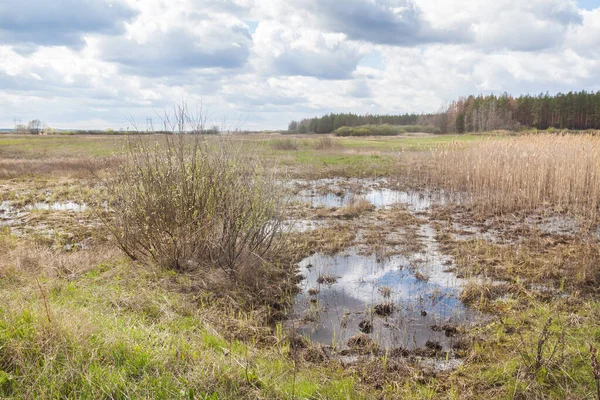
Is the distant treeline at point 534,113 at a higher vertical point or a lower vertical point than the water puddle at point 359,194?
higher

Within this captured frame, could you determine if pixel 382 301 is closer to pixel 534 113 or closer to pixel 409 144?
pixel 409 144

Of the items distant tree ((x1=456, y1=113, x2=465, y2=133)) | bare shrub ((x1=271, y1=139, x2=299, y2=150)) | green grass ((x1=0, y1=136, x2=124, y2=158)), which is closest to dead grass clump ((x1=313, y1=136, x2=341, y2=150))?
bare shrub ((x1=271, y1=139, x2=299, y2=150))

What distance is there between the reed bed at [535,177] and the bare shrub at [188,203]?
26.0 feet

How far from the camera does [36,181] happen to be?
18.2m

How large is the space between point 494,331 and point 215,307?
3523 mm

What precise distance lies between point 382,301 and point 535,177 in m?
9.81

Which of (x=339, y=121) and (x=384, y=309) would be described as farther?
(x=339, y=121)

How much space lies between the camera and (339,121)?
84.4 m

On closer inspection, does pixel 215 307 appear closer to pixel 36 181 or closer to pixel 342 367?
pixel 342 367

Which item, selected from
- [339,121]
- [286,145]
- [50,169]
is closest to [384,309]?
[50,169]

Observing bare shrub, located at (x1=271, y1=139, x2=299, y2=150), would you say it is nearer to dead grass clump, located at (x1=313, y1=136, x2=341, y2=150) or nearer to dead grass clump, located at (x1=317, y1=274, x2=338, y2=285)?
dead grass clump, located at (x1=313, y1=136, x2=341, y2=150)

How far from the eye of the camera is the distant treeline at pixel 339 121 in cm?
8481

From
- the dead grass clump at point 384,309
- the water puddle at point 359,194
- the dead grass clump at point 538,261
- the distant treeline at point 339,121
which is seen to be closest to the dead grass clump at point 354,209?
the water puddle at point 359,194

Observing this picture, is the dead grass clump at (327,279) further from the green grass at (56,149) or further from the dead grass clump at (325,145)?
the dead grass clump at (325,145)
